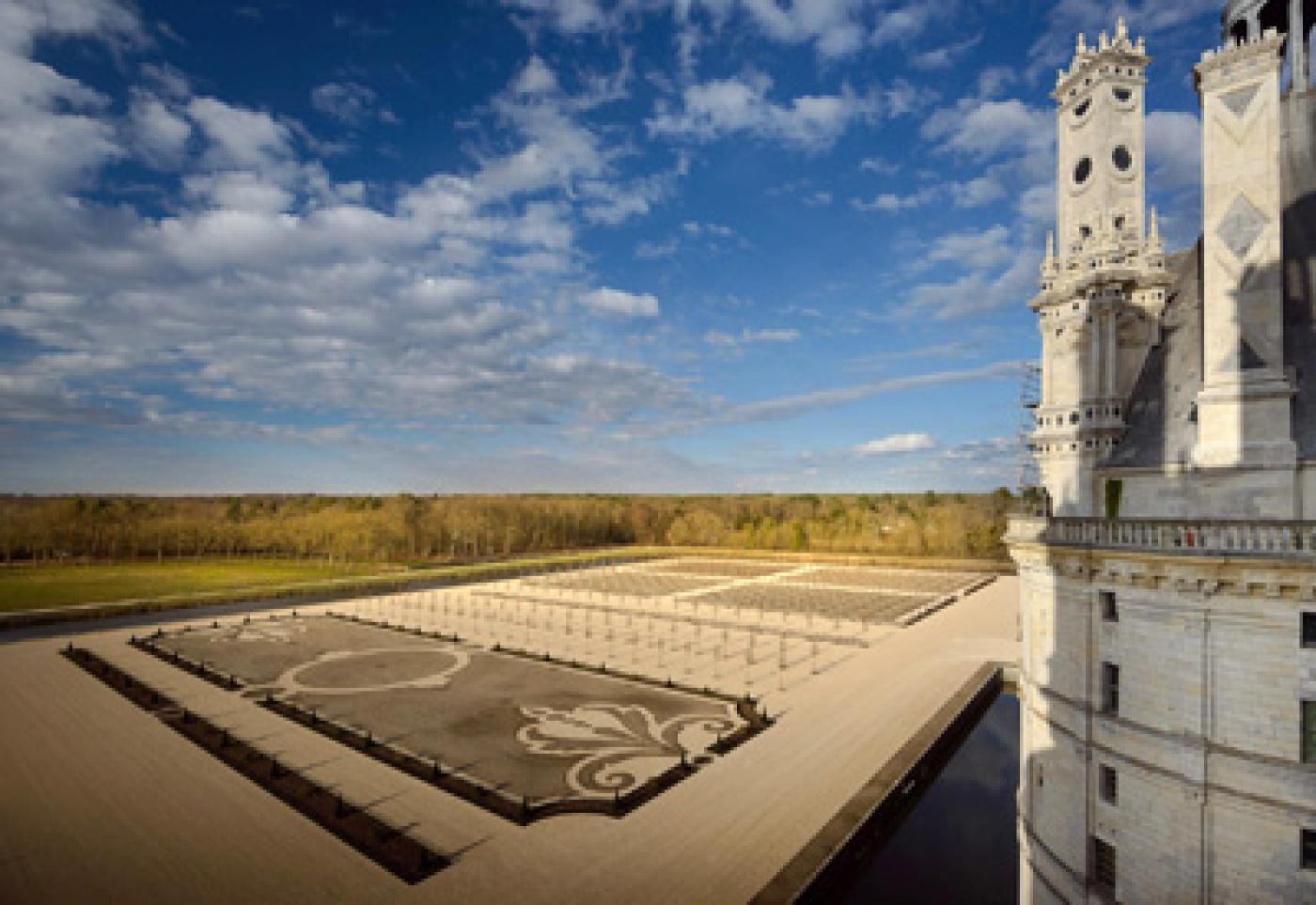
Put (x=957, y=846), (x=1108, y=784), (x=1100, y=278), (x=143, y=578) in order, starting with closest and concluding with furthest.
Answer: (x=1108, y=784)
(x=1100, y=278)
(x=957, y=846)
(x=143, y=578)

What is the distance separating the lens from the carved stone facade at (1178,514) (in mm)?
13531

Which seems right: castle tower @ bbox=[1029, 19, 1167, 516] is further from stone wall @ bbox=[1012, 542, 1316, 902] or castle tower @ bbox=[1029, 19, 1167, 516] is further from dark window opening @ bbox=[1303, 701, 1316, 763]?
dark window opening @ bbox=[1303, 701, 1316, 763]

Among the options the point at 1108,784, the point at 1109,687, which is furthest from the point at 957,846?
the point at 1109,687

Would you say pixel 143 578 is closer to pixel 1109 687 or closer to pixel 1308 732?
pixel 1109 687

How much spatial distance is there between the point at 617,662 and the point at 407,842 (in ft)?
76.0

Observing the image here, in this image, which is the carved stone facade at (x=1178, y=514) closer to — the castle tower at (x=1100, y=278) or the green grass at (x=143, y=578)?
the castle tower at (x=1100, y=278)

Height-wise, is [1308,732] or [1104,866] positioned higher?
[1308,732]

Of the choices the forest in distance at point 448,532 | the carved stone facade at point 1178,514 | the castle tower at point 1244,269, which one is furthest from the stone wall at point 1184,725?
the forest in distance at point 448,532

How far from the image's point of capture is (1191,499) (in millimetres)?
16453

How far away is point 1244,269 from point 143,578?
102635 millimetres

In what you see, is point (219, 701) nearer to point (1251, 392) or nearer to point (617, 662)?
point (617, 662)

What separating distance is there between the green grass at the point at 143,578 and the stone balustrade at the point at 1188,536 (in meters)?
79.3

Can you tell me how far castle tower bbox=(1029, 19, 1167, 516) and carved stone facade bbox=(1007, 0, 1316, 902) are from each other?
0.20ft

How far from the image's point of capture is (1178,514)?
1669 cm
